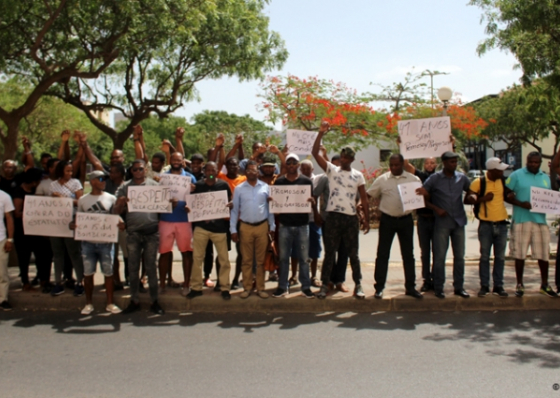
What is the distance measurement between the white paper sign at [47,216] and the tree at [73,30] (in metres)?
4.34

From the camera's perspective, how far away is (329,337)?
6.04 meters

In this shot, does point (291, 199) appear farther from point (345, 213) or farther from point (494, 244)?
point (494, 244)

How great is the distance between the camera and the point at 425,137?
770 centimetres

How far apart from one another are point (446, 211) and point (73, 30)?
34.9ft

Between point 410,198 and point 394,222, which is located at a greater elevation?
point 410,198

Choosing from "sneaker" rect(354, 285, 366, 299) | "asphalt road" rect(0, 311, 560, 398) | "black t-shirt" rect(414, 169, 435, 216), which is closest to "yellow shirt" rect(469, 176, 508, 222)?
"black t-shirt" rect(414, 169, 435, 216)

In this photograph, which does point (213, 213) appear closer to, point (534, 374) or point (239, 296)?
point (239, 296)

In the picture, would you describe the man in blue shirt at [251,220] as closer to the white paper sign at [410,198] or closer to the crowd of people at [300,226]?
the crowd of people at [300,226]

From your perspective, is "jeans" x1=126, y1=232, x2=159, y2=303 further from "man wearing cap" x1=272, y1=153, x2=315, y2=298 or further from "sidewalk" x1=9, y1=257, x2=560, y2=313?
"man wearing cap" x1=272, y1=153, x2=315, y2=298

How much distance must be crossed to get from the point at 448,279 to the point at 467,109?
55.3 ft

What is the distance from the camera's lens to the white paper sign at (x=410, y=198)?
7.09m

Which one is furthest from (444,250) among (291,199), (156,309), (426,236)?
(156,309)

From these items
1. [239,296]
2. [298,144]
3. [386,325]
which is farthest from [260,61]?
[386,325]

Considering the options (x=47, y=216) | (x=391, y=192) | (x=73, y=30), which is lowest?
(x=47, y=216)
